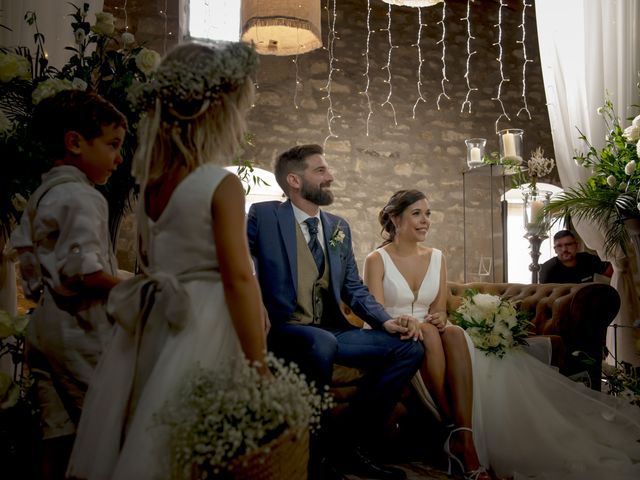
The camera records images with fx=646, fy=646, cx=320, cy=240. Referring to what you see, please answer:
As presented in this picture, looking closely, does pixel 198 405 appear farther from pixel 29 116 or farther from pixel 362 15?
pixel 362 15

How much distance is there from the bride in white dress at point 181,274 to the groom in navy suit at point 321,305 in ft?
4.29

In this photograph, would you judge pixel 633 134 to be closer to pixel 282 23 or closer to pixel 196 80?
pixel 282 23

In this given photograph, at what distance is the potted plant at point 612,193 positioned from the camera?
3.92 meters

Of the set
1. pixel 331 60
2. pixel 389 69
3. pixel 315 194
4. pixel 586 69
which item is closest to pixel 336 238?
pixel 315 194

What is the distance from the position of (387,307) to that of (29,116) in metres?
2.10

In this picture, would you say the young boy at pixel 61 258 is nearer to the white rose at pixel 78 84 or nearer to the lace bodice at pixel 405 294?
the white rose at pixel 78 84

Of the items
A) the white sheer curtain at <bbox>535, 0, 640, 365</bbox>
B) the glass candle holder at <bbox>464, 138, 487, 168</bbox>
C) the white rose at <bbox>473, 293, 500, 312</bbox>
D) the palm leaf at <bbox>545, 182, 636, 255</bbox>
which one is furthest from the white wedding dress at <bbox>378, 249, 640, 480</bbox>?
the glass candle holder at <bbox>464, 138, 487, 168</bbox>

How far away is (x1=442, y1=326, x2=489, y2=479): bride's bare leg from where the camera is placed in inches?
113

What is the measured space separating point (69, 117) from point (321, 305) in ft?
5.40

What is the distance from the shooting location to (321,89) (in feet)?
23.3

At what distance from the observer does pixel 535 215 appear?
5.16m

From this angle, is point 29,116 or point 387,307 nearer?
point 29,116

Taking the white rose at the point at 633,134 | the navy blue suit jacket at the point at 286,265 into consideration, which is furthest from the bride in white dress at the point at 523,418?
the white rose at the point at 633,134

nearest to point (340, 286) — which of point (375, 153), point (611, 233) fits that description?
point (611, 233)
